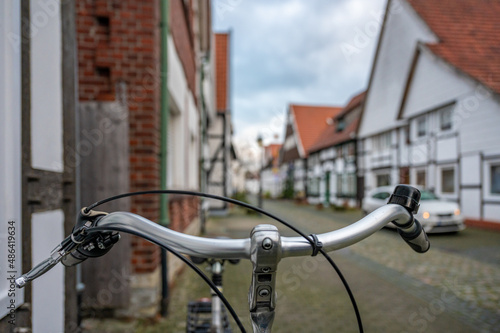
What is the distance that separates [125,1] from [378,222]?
3.46 metres

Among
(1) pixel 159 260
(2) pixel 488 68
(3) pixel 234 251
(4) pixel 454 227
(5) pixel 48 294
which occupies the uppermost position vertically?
(2) pixel 488 68

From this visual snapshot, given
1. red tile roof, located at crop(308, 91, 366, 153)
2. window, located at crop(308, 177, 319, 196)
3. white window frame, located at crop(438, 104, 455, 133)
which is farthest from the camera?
window, located at crop(308, 177, 319, 196)

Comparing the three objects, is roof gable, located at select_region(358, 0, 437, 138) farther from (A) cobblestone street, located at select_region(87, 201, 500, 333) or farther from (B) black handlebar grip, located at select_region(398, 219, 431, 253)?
(B) black handlebar grip, located at select_region(398, 219, 431, 253)

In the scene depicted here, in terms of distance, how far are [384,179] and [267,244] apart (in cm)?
1882

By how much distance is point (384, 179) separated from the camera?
1842 cm

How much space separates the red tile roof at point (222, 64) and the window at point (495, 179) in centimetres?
1061

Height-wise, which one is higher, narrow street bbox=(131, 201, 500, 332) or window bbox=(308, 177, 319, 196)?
narrow street bbox=(131, 201, 500, 332)

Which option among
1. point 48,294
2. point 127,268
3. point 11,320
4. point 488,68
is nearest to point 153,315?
point 127,268

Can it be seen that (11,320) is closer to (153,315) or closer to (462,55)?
(153,315)

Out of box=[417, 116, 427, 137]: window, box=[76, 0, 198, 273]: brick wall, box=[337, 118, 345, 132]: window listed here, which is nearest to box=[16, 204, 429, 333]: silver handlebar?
box=[76, 0, 198, 273]: brick wall

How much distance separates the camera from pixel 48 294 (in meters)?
1.97

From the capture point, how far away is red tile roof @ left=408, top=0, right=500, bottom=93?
12.1m

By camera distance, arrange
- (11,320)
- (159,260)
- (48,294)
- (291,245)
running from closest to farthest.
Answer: (291,245) → (11,320) → (48,294) → (159,260)

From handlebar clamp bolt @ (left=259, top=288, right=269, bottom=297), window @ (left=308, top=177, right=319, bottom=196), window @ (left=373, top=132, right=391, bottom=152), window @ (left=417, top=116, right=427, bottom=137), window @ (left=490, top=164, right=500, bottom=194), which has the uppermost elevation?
window @ (left=417, top=116, right=427, bottom=137)
